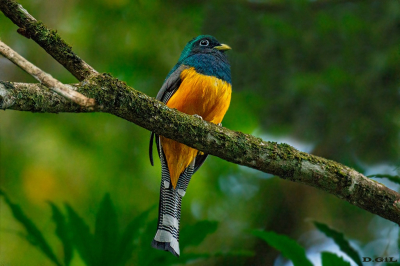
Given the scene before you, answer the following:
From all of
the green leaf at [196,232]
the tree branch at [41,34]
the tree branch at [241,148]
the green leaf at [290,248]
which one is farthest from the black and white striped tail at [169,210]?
the tree branch at [41,34]

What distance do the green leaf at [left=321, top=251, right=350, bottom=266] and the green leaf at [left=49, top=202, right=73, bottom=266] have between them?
6.01ft

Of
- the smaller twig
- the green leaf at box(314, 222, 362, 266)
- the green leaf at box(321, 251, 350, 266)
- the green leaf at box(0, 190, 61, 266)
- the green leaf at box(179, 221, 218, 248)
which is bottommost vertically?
the green leaf at box(0, 190, 61, 266)

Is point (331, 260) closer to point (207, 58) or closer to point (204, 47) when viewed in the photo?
point (207, 58)

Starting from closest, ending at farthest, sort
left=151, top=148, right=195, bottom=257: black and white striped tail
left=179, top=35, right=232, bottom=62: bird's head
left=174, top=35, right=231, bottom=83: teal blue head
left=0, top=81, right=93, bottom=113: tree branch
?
left=0, top=81, right=93, bottom=113: tree branch → left=151, top=148, right=195, bottom=257: black and white striped tail → left=174, top=35, right=231, bottom=83: teal blue head → left=179, top=35, right=232, bottom=62: bird's head

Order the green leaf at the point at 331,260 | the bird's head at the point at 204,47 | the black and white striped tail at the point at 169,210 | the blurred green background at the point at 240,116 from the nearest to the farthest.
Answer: the green leaf at the point at 331,260 < the black and white striped tail at the point at 169,210 < the bird's head at the point at 204,47 < the blurred green background at the point at 240,116

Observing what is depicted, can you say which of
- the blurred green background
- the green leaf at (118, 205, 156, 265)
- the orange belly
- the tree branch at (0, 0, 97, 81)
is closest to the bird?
the orange belly

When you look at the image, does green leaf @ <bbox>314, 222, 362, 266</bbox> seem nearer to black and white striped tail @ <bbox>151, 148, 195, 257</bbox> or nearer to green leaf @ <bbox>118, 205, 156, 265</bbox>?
black and white striped tail @ <bbox>151, 148, 195, 257</bbox>

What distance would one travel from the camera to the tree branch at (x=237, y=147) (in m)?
2.55

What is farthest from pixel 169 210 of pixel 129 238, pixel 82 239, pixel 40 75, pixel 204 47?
pixel 40 75

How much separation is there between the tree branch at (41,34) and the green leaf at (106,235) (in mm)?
1106

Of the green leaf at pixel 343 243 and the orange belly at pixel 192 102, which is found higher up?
the orange belly at pixel 192 102

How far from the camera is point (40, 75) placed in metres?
1.94

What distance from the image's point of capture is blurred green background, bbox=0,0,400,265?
215 inches

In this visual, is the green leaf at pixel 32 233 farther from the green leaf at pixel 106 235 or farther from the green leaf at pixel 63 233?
the green leaf at pixel 106 235
